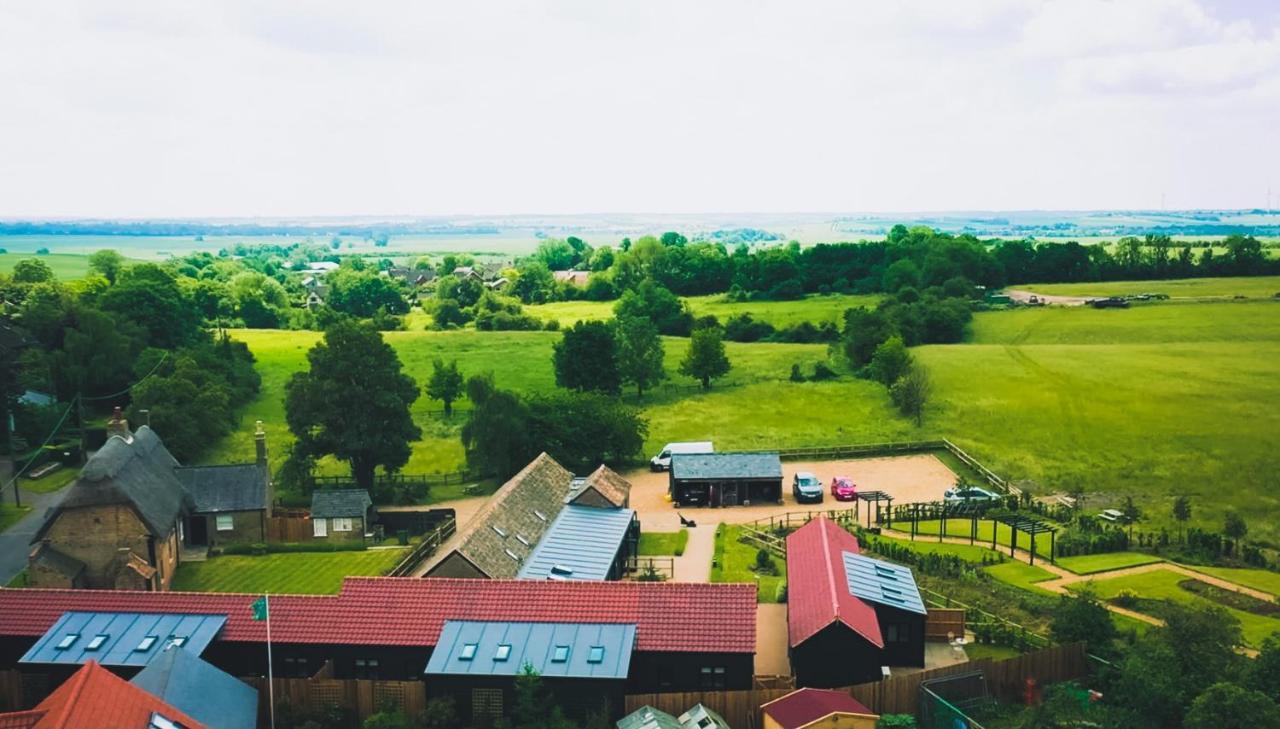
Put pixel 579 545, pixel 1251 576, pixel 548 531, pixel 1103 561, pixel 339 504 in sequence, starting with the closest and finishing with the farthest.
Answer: pixel 1251 576 → pixel 579 545 → pixel 1103 561 → pixel 548 531 → pixel 339 504

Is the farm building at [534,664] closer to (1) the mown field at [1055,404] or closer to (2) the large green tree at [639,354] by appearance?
(1) the mown field at [1055,404]

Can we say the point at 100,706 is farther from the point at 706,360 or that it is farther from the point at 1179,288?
the point at 1179,288

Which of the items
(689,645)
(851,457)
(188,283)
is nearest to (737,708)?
(689,645)

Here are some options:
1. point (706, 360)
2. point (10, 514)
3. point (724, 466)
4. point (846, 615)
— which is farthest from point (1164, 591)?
point (10, 514)

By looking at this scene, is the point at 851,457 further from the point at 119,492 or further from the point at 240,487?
the point at 119,492

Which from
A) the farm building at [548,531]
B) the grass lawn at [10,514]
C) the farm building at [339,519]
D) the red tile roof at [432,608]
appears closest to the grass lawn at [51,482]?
the grass lawn at [10,514]

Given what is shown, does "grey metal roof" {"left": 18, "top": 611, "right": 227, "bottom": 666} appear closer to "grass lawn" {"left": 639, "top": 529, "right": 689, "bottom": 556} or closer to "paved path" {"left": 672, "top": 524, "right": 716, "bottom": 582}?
"paved path" {"left": 672, "top": 524, "right": 716, "bottom": 582}
